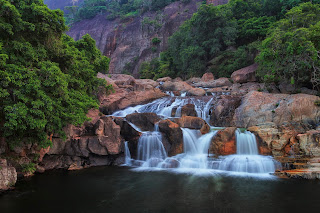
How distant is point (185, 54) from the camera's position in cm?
2977

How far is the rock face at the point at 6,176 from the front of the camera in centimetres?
872

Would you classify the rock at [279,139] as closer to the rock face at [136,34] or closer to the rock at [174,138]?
the rock at [174,138]

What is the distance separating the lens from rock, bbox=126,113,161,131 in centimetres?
1422

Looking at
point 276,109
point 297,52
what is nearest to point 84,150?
point 276,109

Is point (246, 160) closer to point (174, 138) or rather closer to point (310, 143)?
point (310, 143)

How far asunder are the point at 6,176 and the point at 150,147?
22.7 ft

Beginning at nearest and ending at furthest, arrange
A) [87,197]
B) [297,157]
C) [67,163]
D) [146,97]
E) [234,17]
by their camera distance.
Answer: [87,197], [297,157], [67,163], [146,97], [234,17]

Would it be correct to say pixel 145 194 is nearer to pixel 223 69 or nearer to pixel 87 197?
pixel 87 197

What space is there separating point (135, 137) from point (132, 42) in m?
40.6

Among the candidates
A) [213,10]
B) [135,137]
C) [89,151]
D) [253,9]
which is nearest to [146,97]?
[135,137]

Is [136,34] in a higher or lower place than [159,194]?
higher

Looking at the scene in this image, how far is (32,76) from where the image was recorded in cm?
864

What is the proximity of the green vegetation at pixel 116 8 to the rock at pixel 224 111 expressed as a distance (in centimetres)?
4081

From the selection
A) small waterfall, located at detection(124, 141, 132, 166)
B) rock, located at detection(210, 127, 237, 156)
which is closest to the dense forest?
rock, located at detection(210, 127, 237, 156)
